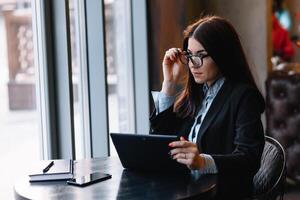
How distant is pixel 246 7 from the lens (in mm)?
3959

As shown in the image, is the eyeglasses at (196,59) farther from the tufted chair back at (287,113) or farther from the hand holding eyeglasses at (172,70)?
the tufted chair back at (287,113)

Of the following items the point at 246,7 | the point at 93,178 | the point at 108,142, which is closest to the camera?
→ the point at 93,178

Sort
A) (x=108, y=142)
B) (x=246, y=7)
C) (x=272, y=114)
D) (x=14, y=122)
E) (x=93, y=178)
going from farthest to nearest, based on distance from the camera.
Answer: (x=246, y=7)
(x=272, y=114)
(x=108, y=142)
(x=14, y=122)
(x=93, y=178)

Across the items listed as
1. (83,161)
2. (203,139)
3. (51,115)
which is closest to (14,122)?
(51,115)

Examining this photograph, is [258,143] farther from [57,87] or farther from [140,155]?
[57,87]

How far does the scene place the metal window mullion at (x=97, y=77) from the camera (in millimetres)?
2805

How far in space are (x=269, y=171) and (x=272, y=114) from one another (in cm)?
179

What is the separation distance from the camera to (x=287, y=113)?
3518mm

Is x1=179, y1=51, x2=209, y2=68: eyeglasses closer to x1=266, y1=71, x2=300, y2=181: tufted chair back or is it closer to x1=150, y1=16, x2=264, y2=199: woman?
x1=150, y1=16, x2=264, y2=199: woman

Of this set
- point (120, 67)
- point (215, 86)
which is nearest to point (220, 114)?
point (215, 86)

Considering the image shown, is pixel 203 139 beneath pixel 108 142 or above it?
above

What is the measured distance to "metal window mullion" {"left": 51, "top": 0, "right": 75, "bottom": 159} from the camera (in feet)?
7.74

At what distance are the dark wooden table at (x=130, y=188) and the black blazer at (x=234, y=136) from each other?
9 centimetres

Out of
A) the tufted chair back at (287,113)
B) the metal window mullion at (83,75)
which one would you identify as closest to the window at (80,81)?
the metal window mullion at (83,75)
